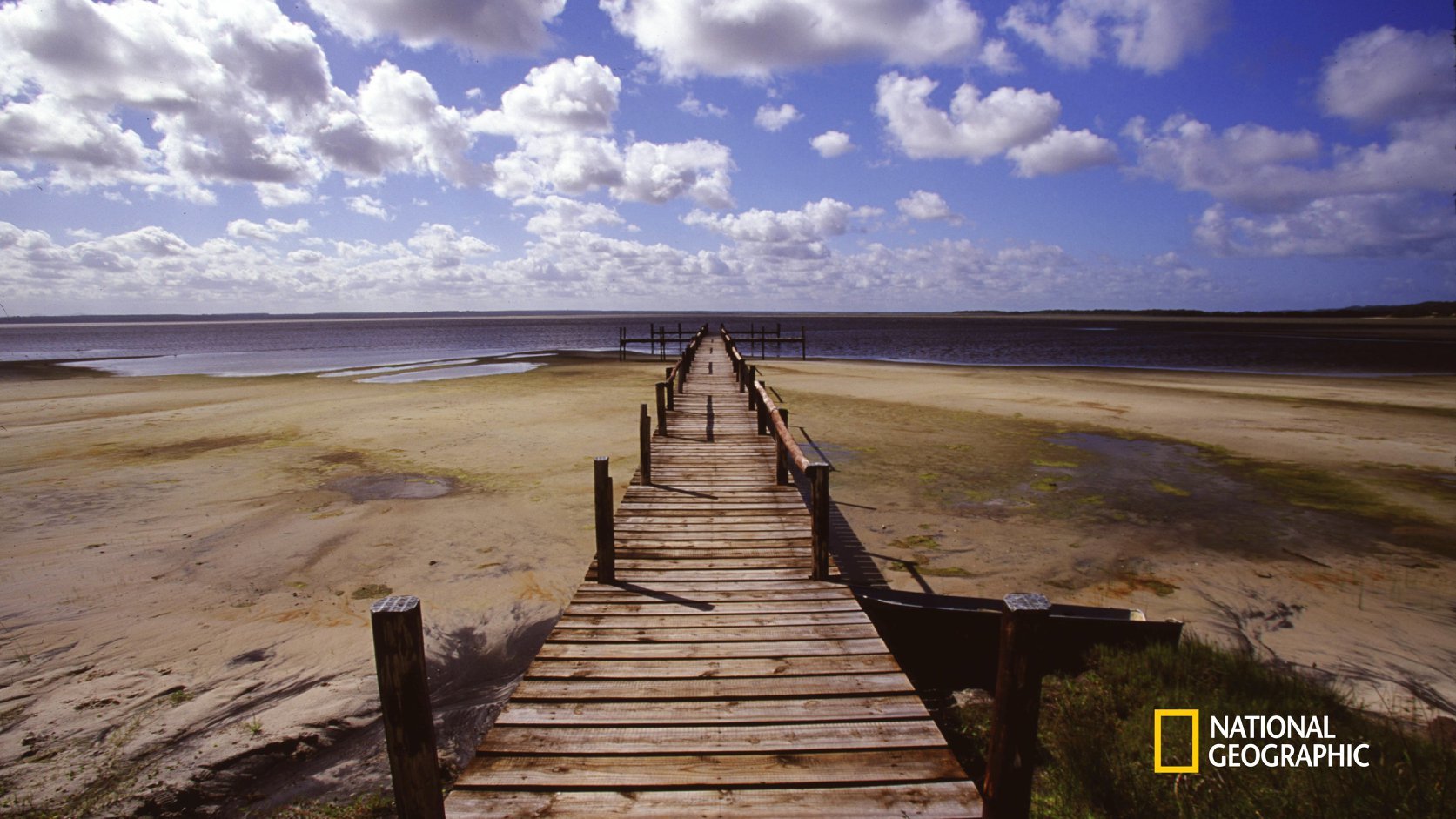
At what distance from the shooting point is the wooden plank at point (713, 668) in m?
4.25

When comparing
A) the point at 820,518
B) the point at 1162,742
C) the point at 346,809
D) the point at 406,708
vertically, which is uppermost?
the point at 406,708

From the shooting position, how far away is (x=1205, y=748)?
4176 mm

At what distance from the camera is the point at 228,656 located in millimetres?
6105

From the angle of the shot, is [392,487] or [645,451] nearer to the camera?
[645,451]

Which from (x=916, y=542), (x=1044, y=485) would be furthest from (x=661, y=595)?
(x=1044, y=485)

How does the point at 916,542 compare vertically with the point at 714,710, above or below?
below

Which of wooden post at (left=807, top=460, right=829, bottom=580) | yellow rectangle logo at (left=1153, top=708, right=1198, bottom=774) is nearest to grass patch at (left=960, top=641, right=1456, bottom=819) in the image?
yellow rectangle logo at (left=1153, top=708, right=1198, bottom=774)

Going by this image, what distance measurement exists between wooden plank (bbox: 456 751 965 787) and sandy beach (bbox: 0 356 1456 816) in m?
2.01

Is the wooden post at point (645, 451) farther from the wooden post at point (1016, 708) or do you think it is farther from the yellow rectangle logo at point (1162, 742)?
the wooden post at point (1016, 708)

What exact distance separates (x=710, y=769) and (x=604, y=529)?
2818 millimetres

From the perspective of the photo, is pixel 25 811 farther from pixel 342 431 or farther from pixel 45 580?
pixel 342 431

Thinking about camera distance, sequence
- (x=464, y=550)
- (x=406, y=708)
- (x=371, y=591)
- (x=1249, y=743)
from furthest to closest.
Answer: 1. (x=464, y=550)
2. (x=371, y=591)
3. (x=1249, y=743)
4. (x=406, y=708)

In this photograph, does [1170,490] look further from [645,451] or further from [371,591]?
[371,591]

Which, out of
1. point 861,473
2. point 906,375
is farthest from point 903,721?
point 906,375
